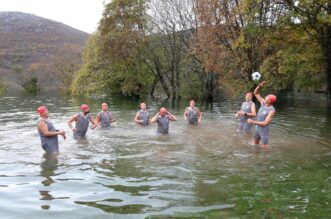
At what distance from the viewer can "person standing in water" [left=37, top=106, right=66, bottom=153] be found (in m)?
12.0

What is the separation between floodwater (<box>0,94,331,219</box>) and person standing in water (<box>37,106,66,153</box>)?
1.22ft

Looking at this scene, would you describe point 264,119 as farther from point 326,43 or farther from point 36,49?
point 36,49

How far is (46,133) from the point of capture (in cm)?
Result: 1197

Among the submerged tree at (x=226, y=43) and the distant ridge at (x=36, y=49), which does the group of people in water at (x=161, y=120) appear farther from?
the distant ridge at (x=36, y=49)

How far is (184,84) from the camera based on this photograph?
44.5 m

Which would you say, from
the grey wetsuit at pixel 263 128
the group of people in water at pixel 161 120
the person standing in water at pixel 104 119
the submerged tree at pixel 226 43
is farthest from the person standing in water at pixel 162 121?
the submerged tree at pixel 226 43

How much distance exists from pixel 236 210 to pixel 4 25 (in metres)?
183

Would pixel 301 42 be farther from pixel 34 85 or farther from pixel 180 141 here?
pixel 34 85

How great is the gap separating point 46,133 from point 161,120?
573 centimetres

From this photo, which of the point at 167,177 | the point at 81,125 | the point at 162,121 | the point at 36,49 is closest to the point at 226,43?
the point at 162,121

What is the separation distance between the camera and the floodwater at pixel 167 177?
735 cm

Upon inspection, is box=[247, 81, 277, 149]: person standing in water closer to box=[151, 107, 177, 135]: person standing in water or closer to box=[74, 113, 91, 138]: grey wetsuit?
box=[151, 107, 177, 135]: person standing in water

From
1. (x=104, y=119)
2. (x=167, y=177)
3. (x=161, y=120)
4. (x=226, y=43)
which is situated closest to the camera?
(x=167, y=177)

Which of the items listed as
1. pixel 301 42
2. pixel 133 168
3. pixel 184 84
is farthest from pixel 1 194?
pixel 184 84
